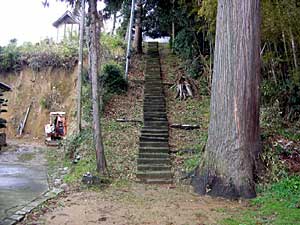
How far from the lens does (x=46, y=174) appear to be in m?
9.27

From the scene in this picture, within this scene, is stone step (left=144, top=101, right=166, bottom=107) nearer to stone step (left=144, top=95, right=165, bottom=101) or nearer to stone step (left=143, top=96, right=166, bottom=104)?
stone step (left=143, top=96, right=166, bottom=104)

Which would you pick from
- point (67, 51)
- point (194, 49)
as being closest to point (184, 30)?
point (194, 49)

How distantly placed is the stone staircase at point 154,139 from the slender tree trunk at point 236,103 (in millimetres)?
1258

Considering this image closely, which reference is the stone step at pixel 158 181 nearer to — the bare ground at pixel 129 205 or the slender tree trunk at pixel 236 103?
the bare ground at pixel 129 205

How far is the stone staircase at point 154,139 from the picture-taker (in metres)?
7.92

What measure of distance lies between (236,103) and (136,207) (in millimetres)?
2355

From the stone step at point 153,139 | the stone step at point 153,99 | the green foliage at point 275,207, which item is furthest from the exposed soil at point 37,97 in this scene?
the green foliage at point 275,207

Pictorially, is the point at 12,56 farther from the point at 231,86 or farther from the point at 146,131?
the point at 231,86

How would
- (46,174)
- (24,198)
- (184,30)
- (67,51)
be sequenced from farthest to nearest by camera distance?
(67,51) < (184,30) < (46,174) < (24,198)

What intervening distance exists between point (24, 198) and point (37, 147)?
852 cm

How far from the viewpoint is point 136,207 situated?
5.97 m

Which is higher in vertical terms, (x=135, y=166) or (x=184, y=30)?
(x=184, y=30)

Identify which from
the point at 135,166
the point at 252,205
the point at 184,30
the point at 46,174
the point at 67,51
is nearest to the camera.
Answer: the point at 252,205

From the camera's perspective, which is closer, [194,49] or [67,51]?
[194,49]
